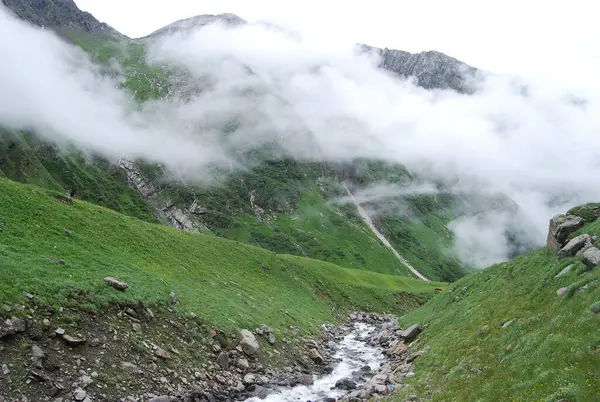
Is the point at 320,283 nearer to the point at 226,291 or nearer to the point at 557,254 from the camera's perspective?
the point at 226,291

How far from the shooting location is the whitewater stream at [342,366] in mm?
29938

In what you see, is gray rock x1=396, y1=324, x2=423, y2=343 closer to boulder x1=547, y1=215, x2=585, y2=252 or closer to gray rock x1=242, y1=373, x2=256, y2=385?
boulder x1=547, y1=215, x2=585, y2=252

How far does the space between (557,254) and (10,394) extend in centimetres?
3903

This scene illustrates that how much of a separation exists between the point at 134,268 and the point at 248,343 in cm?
1340

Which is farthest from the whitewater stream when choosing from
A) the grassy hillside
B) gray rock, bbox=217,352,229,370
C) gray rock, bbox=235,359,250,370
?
the grassy hillside

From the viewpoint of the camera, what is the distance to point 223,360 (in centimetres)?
3112

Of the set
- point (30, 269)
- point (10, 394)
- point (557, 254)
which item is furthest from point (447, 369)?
point (30, 269)

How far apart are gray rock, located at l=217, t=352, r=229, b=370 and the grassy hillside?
43.7ft

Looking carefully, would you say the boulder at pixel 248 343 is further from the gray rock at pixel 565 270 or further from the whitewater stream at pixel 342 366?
the gray rock at pixel 565 270

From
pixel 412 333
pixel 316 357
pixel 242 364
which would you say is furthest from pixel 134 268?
pixel 412 333

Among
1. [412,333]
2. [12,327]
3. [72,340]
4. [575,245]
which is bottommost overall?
[412,333]

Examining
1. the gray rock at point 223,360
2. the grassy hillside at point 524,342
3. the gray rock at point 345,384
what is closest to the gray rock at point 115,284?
the gray rock at point 223,360

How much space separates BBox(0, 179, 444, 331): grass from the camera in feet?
91.6

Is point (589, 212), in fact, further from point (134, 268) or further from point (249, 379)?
point (134, 268)
